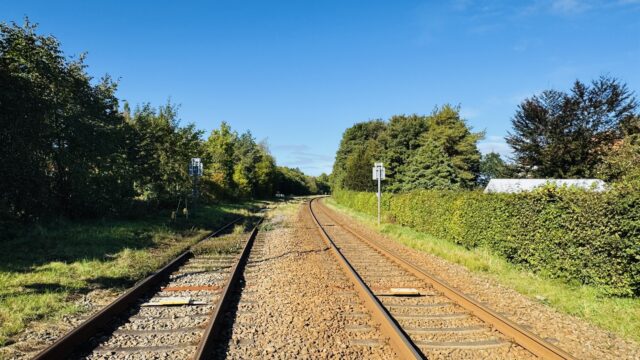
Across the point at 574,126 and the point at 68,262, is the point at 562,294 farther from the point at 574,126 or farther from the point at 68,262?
the point at 574,126

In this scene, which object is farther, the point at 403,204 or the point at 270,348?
the point at 403,204

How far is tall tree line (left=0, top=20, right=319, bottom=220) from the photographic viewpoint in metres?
12.8

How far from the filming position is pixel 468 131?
54.8m

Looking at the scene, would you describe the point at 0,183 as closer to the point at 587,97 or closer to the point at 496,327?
the point at 496,327

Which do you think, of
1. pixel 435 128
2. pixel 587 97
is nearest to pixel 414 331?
pixel 587 97

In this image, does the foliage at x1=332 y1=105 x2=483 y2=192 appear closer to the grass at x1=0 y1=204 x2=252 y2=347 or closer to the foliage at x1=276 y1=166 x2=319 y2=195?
the grass at x1=0 y1=204 x2=252 y2=347

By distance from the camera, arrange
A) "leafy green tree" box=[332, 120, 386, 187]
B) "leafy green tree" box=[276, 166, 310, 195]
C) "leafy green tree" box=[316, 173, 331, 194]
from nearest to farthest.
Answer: "leafy green tree" box=[332, 120, 386, 187] → "leafy green tree" box=[276, 166, 310, 195] → "leafy green tree" box=[316, 173, 331, 194]

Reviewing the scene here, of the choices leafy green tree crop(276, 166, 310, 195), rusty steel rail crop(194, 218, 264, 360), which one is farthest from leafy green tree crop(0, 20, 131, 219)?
leafy green tree crop(276, 166, 310, 195)

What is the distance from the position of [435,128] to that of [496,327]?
52850 millimetres

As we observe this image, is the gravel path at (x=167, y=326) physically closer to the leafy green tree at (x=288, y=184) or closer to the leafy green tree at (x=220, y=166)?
the leafy green tree at (x=220, y=166)

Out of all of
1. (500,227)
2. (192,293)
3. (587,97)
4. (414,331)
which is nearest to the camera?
(414,331)

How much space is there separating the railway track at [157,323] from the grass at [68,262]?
2.80 feet

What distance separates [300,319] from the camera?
18.8 feet

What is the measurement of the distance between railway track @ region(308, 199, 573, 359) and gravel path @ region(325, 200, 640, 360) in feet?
1.71
